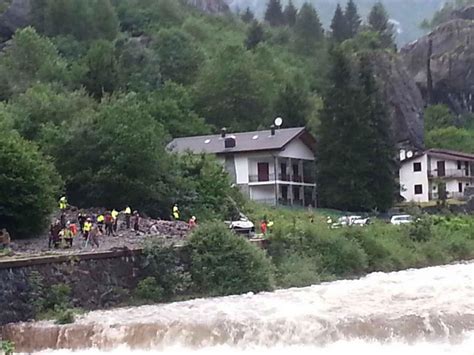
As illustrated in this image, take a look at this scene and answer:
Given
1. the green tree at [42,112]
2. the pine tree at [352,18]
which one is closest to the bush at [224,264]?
the green tree at [42,112]

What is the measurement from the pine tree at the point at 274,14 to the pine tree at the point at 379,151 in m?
83.8

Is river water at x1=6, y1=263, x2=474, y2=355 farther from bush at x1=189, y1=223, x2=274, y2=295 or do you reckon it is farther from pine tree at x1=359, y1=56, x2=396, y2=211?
pine tree at x1=359, y1=56, x2=396, y2=211

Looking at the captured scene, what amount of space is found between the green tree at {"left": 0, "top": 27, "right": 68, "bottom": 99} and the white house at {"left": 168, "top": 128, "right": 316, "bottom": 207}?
736 inches

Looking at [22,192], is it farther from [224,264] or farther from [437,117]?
[437,117]

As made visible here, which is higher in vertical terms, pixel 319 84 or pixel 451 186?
pixel 319 84

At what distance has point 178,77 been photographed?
95.8 m

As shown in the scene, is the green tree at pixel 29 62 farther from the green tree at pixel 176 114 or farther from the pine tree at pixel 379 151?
the pine tree at pixel 379 151

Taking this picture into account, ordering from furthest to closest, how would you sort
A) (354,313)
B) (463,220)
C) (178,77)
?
(178,77) < (463,220) < (354,313)

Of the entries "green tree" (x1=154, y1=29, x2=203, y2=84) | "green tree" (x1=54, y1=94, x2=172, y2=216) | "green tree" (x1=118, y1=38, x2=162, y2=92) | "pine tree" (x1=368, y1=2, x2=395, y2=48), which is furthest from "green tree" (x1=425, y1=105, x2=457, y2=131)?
"green tree" (x1=54, y1=94, x2=172, y2=216)

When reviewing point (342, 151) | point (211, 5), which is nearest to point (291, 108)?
point (342, 151)

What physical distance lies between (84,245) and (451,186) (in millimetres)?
50355

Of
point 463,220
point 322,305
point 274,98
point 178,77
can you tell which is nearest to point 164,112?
point 274,98

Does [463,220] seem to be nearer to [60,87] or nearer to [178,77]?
[60,87]

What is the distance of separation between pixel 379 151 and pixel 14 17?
55.4 m
